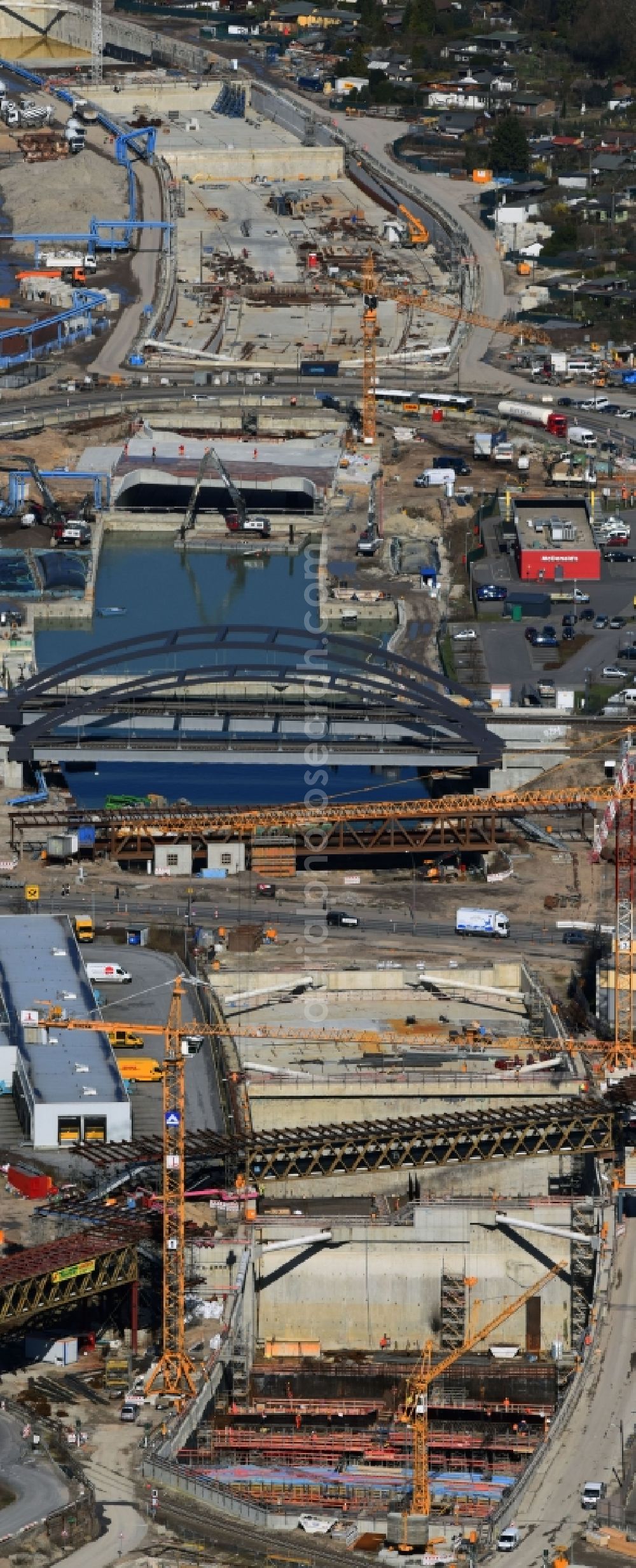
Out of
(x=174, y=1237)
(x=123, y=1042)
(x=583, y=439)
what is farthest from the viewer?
(x=583, y=439)

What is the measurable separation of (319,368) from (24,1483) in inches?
3974

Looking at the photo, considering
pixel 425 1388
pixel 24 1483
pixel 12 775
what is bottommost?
pixel 425 1388

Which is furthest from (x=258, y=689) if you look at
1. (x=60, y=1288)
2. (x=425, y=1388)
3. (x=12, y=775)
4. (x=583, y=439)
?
(x=60, y=1288)

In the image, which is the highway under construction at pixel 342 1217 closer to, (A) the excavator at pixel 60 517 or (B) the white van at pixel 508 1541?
(B) the white van at pixel 508 1541

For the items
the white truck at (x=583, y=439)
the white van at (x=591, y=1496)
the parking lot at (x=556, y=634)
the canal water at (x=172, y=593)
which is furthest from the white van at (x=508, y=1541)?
the white truck at (x=583, y=439)

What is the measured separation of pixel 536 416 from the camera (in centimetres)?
16988

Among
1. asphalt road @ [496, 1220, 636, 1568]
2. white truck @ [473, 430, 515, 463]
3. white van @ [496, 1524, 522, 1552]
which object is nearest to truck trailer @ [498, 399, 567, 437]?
white truck @ [473, 430, 515, 463]

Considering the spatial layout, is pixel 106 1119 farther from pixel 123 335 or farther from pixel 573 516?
pixel 123 335

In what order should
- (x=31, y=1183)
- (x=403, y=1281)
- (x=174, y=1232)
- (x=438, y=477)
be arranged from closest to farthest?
(x=174, y=1232)
(x=31, y=1183)
(x=403, y=1281)
(x=438, y=477)

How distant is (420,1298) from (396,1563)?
16084mm

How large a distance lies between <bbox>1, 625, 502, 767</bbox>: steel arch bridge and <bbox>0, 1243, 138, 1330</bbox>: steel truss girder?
35522 mm

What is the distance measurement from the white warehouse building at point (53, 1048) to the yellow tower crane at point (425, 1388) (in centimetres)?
996

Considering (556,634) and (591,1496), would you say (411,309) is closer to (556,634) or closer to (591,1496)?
(556,634)

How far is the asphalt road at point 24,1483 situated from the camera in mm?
80562
